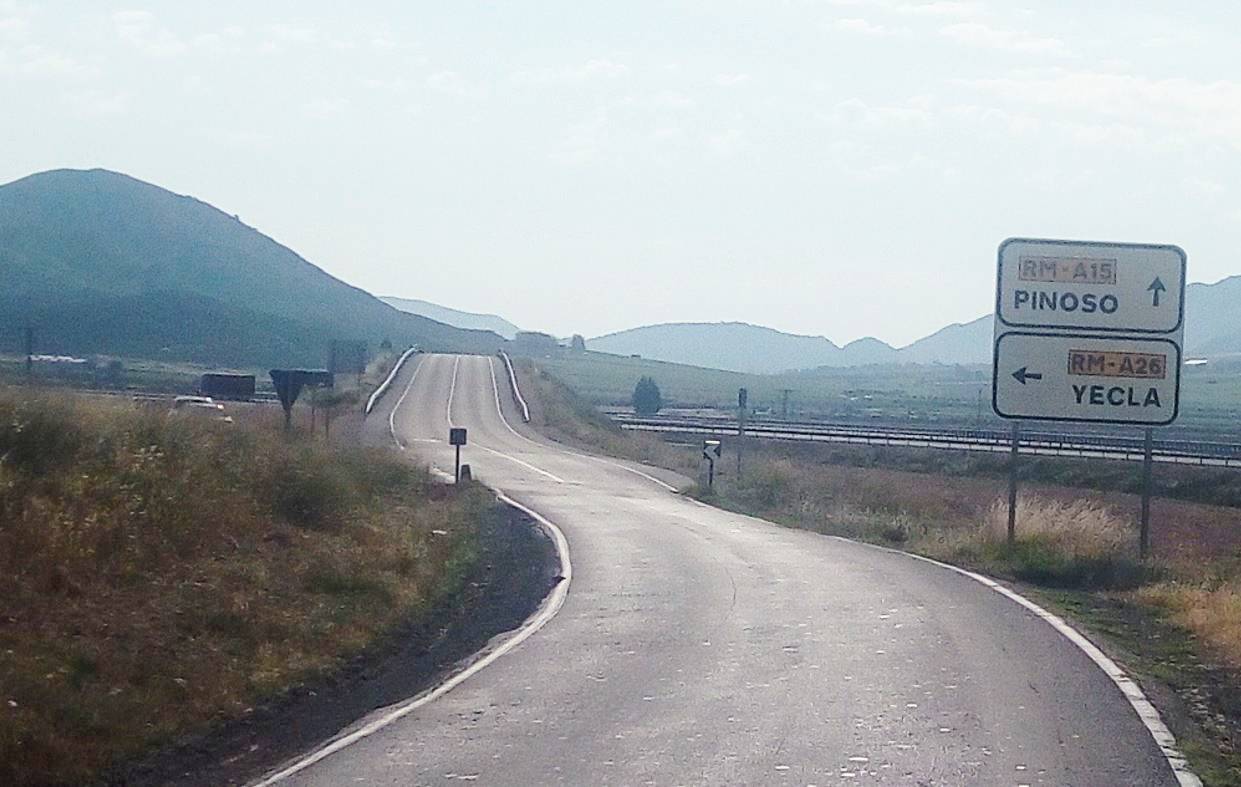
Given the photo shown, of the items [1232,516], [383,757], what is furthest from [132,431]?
[1232,516]

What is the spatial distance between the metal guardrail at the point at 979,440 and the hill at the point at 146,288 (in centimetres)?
2291

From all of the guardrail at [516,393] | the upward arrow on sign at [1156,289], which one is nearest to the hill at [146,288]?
the guardrail at [516,393]

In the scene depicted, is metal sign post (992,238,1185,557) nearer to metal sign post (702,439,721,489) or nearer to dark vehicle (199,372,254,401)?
metal sign post (702,439,721,489)

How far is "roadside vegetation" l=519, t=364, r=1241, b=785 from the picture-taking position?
12898 millimetres

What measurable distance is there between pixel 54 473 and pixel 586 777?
8384 millimetres

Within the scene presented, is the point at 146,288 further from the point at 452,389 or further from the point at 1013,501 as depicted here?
the point at 1013,501

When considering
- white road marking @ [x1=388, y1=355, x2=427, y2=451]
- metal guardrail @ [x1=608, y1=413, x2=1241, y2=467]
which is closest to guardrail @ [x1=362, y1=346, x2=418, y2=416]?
white road marking @ [x1=388, y1=355, x2=427, y2=451]

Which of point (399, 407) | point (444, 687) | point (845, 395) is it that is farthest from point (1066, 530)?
point (845, 395)

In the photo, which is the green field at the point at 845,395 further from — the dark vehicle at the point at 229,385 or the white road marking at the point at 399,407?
the dark vehicle at the point at 229,385

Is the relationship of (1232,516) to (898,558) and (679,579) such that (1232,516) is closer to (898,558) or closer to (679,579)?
(898,558)

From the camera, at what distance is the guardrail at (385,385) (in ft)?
233

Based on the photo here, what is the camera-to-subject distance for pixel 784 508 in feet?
117

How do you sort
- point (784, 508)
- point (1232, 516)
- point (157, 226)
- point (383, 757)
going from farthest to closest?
1. point (157, 226)
2. point (1232, 516)
3. point (784, 508)
4. point (383, 757)

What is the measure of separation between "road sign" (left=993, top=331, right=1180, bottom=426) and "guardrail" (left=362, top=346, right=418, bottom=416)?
47.7 meters
